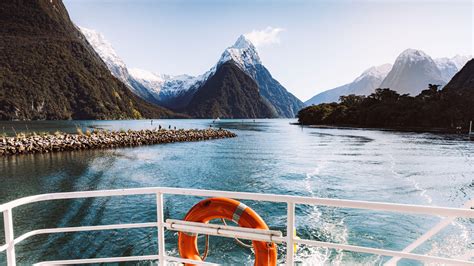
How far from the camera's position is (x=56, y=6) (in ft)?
586

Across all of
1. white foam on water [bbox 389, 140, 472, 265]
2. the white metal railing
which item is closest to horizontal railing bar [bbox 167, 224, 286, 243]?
the white metal railing

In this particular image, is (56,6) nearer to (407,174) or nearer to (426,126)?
(426,126)

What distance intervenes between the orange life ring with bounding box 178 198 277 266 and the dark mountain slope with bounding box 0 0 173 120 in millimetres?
131063

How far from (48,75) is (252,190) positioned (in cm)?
14193

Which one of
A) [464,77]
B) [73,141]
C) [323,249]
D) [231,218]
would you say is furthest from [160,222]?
[464,77]

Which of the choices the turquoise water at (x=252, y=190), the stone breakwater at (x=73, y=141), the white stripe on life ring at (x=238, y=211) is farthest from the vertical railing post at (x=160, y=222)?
the stone breakwater at (x=73, y=141)

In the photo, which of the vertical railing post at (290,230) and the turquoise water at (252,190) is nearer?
the vertical railing post at (290,230)

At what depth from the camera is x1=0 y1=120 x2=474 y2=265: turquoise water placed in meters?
6.63

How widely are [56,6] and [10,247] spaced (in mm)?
221410

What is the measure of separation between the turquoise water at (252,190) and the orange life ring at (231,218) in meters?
3.64

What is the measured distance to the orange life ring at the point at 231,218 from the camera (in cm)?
240

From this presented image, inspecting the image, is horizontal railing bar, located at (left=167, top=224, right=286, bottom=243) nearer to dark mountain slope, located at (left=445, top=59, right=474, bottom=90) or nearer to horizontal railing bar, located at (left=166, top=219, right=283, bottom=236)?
horizontal railing bar, located at (left=166, top=219, right=283, bottom=236)

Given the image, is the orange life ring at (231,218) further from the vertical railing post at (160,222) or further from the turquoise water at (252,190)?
the turquoise water at (252,190)

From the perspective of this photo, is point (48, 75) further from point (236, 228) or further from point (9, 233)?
point (236, 228)
